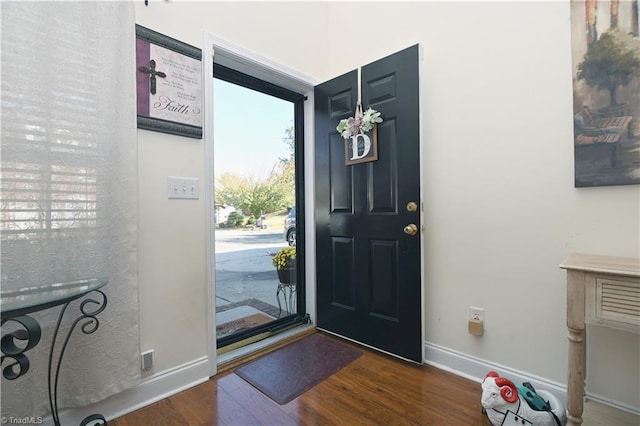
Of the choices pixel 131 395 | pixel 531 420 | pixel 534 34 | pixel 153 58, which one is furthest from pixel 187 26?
pixel 531 420

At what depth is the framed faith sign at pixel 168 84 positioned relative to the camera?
151cm

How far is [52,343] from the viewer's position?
1126 mm

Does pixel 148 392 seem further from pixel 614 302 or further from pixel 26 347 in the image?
pixel 614 302

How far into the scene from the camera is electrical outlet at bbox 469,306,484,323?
170cm

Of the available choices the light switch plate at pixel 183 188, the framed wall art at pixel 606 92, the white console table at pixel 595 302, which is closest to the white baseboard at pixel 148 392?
the light switch plate at pixel 183 188

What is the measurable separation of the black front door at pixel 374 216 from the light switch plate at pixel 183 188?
1.01m

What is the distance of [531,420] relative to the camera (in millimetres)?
1246

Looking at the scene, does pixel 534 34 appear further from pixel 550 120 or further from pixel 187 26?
pixel 187 26

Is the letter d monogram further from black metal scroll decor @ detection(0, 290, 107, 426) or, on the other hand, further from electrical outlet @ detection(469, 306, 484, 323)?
black metal scroll decor @ detection(0, 290, 107, 426)

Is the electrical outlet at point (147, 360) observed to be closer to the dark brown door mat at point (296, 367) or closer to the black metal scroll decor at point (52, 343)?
the black metal scroll decor at point (52, 343)

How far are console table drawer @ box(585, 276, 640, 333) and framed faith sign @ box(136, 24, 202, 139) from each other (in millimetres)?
2039

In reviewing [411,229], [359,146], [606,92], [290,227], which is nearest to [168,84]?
[359,146]

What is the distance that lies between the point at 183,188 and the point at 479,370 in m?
2.05

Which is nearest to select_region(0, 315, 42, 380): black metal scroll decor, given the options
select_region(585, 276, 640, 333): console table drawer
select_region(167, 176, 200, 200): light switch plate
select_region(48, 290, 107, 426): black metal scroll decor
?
select_region(48, 290, 107, 426): black metal scroll decor
